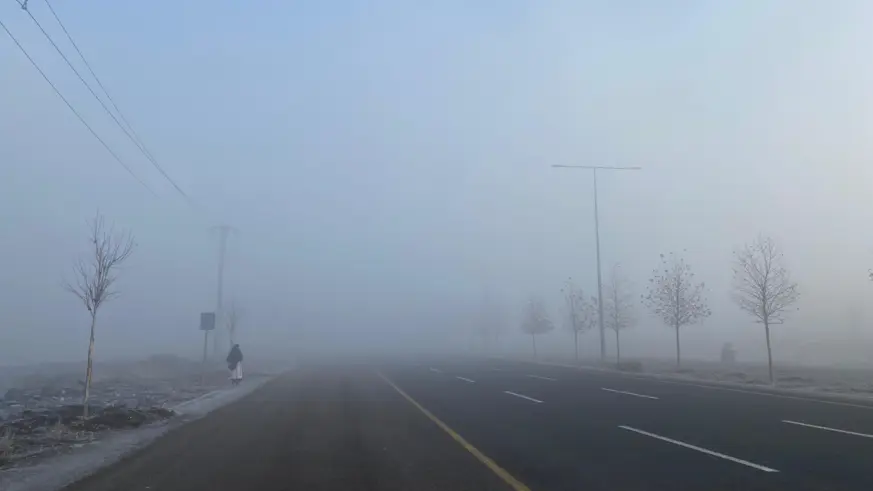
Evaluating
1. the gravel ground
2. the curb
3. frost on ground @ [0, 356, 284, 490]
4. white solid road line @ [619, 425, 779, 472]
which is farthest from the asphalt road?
the gravel ground

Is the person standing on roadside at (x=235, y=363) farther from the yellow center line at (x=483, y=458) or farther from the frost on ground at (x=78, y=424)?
the yellow center line at (x=483, y=458)

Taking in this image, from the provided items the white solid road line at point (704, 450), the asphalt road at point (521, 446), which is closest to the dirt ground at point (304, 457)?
the asphalt road at point (521, 446)

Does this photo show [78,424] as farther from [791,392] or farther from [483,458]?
[791,392]

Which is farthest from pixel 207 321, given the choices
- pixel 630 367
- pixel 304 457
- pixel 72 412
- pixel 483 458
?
pixel 483 458

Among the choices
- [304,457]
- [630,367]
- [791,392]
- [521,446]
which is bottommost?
[304,457]

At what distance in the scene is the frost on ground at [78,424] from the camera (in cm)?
1091

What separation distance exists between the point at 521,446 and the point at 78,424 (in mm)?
10080

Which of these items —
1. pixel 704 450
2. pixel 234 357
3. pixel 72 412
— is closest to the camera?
pixel 704 450

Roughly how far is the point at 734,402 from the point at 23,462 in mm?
17080

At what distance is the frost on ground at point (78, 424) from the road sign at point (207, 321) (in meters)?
3.69

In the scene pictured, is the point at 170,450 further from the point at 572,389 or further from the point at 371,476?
the point at 572,389

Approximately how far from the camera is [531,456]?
37.0ft

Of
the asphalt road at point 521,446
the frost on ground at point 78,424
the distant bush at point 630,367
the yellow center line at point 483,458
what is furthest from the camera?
the distant bush at point 630,367

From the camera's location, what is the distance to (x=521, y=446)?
1234 cm
